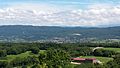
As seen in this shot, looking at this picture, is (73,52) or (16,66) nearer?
(16,66)

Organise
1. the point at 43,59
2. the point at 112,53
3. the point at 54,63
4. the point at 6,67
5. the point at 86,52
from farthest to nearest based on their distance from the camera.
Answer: the point at 86,52, the point at 112,53, the point at 6,67, the point at 54,63, the point at 43,59

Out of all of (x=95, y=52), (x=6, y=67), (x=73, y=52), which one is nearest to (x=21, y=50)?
(x=73, y=52)

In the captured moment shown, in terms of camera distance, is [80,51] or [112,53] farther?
[80,51]

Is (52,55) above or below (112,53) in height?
above

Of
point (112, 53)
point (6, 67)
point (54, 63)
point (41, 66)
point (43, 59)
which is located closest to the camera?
point (41, 66)

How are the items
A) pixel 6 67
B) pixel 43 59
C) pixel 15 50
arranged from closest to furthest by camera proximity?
pixel 43 59
pixel 6 67
pixel 15 50

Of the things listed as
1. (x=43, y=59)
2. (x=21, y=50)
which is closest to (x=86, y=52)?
(x=21, y=50)

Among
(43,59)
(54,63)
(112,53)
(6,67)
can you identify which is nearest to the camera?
(43,59)

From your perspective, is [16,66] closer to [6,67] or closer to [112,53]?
[6,67]

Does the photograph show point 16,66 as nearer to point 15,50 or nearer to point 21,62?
point 21,62
